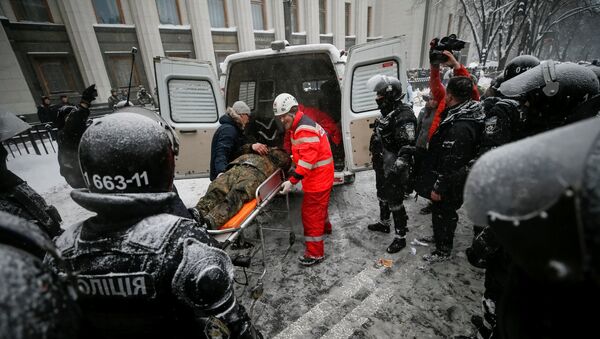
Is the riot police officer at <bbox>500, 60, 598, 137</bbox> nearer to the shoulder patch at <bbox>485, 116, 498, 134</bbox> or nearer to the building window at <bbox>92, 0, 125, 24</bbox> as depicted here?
the shoulder patch at <bbox>485, 116, 498, 134</bbox>

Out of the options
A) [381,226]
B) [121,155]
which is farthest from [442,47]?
[121,155]

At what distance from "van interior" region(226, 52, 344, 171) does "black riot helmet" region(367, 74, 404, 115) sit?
2.17 m

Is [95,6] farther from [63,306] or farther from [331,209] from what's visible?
[63,306]

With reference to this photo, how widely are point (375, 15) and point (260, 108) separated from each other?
88.6 ft

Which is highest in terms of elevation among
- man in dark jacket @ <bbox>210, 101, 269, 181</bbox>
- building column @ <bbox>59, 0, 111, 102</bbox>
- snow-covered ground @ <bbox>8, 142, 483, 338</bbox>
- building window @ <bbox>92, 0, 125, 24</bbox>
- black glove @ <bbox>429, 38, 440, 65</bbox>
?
building window @ <bbox>92, 0, 125, 24</bbox>

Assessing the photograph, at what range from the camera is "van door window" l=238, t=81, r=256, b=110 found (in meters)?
5.68

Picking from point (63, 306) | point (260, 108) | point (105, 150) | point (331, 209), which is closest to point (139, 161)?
point (105, 150)

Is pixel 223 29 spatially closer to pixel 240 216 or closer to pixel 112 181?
pixel 240 216

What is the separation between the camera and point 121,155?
42.9 inches

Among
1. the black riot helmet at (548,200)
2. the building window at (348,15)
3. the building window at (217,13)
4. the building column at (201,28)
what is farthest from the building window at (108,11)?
the black riot helmet at (548,200)

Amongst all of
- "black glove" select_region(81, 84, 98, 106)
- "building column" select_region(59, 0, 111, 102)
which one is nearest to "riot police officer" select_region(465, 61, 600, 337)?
"black glove" select_region(81, 84, 98, 106)

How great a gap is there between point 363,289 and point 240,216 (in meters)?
1.54

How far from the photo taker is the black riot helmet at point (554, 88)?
1993mm

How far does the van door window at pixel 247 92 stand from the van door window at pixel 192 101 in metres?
1.31
